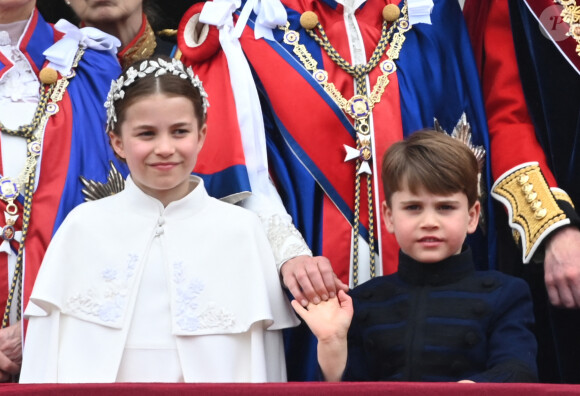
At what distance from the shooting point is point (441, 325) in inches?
94.1

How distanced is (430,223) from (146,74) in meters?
0.74

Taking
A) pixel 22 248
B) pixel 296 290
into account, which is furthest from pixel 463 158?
pixel 22 248

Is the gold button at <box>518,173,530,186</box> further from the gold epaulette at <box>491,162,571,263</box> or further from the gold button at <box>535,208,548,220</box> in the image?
the gold button at <box>535,208,548,220</box>

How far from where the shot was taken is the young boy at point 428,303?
2363 mm

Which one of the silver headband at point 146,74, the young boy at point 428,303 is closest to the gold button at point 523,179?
the young boy at point 428,303

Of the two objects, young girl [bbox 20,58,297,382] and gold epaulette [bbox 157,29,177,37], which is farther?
gold epaulette [bbox 157,29,177,37]

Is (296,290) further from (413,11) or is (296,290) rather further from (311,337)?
(413,11)

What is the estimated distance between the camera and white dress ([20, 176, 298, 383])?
2420mm

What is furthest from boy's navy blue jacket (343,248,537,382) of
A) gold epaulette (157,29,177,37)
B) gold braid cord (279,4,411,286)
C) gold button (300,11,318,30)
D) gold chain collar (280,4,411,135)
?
gold epaulette (157,29,177,37)

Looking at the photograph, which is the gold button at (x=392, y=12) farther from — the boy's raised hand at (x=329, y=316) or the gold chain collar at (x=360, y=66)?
the boy's raised hand at (x=329, y=316)

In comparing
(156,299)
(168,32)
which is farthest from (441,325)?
(168,32)

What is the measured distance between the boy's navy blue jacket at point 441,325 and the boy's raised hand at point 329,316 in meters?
0.08

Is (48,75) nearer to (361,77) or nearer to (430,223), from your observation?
(361,77)

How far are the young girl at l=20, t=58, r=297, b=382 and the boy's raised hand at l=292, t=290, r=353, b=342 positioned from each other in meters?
0.10
